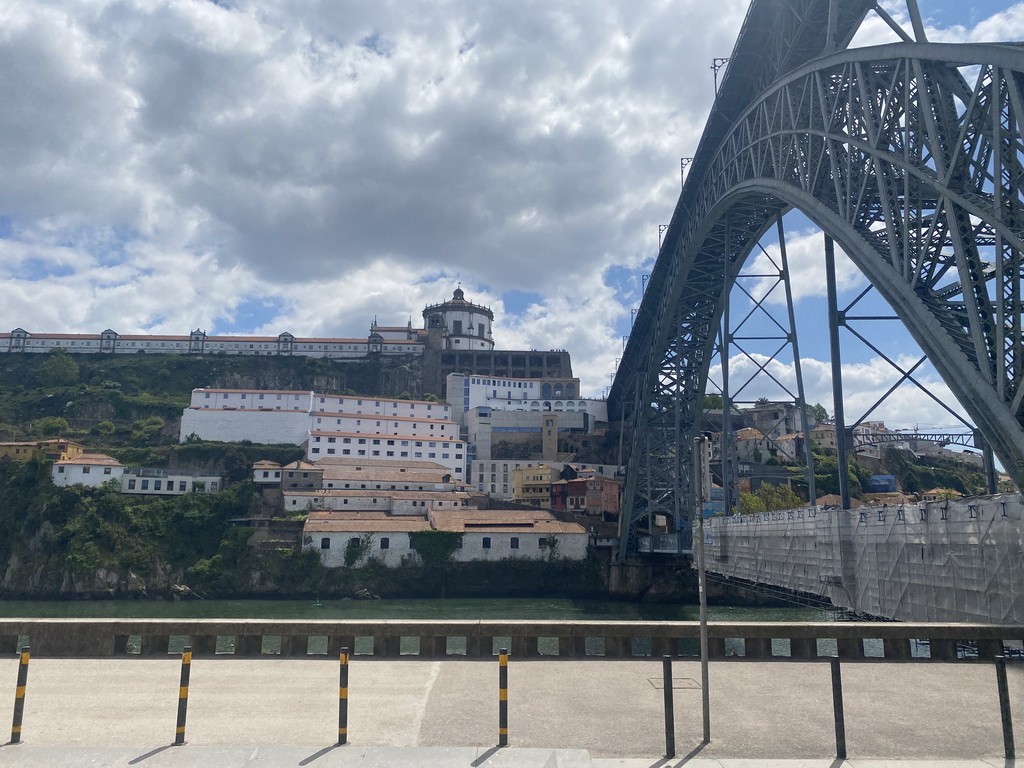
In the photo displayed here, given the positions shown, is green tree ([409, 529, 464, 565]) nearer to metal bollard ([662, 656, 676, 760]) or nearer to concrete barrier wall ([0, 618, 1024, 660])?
concrete barrier wall ([0, 618, 1024, 660])

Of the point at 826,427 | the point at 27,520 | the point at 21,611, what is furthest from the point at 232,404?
the point at 826,427

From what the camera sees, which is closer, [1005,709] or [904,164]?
[1005,709]

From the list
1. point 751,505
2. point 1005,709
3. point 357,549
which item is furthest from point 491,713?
point 751,505

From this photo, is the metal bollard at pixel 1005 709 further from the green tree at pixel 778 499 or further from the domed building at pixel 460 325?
the domed building at pixel 460 325

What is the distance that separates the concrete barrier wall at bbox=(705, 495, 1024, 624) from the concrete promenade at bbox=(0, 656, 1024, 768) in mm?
3662

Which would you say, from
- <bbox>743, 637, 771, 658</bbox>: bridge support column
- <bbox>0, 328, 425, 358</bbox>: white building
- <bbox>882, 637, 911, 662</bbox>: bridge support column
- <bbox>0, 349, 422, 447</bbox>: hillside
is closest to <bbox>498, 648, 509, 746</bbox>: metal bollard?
<bbox>743, 637, 771, 658</bbox>: bridge support column

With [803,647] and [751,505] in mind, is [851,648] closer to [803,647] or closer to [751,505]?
[803,647]

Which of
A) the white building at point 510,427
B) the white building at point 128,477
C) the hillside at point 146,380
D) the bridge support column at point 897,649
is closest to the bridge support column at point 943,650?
the bridge support column at point 897,649

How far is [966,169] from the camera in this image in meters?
14.0

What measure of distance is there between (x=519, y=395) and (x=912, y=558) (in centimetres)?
8205

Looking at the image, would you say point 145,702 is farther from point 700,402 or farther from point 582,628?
point 700,402

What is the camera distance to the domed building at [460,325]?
110062mm

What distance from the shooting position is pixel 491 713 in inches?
347

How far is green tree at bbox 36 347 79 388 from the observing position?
99562 mm
